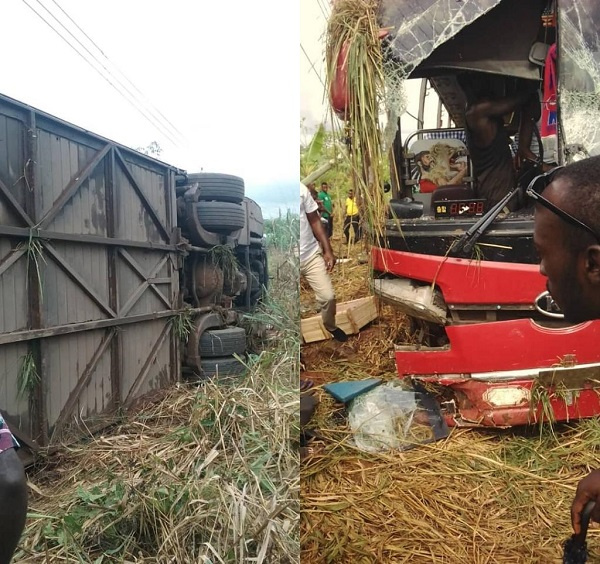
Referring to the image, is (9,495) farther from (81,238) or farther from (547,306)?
(547,306)

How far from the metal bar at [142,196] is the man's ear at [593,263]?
3.55ft

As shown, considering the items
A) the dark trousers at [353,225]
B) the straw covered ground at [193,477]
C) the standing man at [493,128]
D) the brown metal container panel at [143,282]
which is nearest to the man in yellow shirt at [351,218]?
the dark trousers at [353,225]

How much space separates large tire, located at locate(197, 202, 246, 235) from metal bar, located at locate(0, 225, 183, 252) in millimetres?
122

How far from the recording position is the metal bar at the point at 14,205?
121cm

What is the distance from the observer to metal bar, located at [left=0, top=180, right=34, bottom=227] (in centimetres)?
121

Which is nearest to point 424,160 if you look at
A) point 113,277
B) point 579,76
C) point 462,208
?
point 462,208

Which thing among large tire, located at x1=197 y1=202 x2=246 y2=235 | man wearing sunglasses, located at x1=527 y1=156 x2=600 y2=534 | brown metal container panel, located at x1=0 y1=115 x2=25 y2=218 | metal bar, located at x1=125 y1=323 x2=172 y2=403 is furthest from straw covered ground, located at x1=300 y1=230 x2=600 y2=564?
brown metal container panel, located at x1=0 y1=115 x2=25 y2=218

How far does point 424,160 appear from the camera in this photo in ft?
6.25

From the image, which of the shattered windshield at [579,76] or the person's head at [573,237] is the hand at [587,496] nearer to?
the person's head at [573,237]

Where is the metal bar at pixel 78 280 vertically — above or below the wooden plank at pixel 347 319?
above

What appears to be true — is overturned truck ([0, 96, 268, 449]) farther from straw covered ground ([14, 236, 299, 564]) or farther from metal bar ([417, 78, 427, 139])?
metal bar ([417, 78, 427, 139])

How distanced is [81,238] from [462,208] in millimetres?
1090

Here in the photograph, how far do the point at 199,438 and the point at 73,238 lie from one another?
0.70 m

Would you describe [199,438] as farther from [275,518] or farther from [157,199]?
[157,199]
